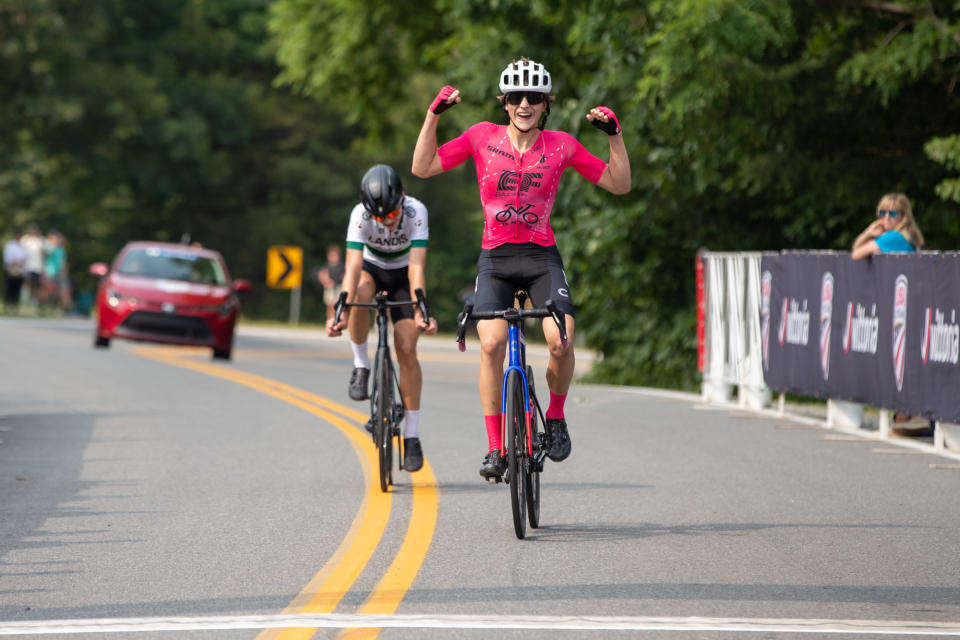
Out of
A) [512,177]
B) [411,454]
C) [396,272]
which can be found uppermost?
[512,177]

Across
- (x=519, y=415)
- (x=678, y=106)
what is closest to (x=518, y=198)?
(x=519, y=415)

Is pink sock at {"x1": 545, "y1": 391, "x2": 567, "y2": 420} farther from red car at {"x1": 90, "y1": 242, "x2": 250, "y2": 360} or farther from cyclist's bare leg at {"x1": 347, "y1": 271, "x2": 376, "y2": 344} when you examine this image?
red car at {"x1": 90, "y1": 242, "x2": 250, "y2": 360}

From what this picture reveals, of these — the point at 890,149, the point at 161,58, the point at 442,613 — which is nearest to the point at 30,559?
the point at 442,613

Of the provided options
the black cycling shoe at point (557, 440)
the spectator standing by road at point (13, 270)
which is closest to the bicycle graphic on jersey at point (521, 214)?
the black cycling shoe at point (557, 440)

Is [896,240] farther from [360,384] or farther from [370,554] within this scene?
[370,554]

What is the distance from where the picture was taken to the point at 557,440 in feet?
28.7

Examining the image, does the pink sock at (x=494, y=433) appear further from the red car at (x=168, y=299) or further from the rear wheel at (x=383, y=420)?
the red car at (x=168, y=299)

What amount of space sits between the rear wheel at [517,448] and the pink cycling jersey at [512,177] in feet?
2.48

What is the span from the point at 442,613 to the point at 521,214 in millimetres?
2683

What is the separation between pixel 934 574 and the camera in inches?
301

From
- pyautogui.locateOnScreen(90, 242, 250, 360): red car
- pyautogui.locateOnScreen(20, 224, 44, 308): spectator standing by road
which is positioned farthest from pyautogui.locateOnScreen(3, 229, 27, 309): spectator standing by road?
pyautogui.locateOnScreen(90, 242, 250, 360): red car

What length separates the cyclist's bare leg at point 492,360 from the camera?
28.2 ft

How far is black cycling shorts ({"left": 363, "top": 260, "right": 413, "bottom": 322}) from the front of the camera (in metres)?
10.6

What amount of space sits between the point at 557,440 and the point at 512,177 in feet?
4.60
